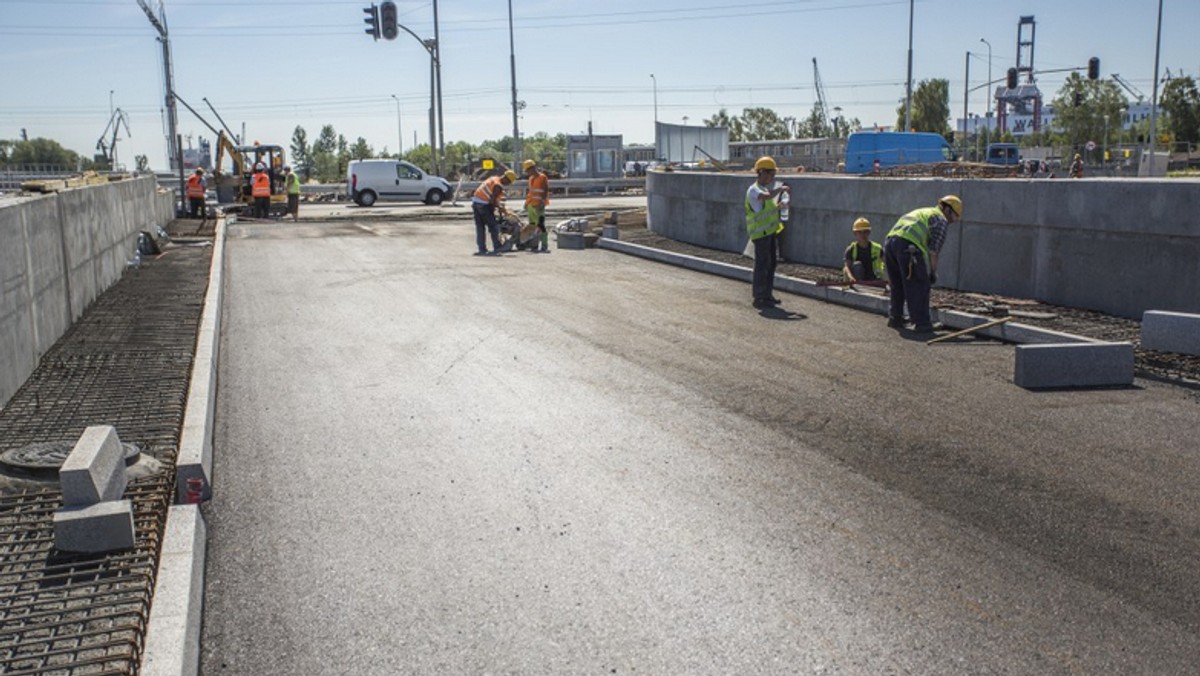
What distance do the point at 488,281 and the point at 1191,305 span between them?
884 cm

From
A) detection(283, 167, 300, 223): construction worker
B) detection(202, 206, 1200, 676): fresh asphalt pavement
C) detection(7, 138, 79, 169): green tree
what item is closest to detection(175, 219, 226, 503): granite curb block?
detection(202, 206, 1200, 676): fresh asphalt pavement

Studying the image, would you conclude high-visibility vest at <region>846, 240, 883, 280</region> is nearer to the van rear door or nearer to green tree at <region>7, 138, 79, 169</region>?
the van rear door

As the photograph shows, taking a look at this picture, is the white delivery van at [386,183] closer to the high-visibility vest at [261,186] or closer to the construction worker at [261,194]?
the construction worker at [261,194]

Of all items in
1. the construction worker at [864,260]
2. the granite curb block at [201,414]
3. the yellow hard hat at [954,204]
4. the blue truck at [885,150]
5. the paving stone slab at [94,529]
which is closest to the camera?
the paving stone slab at [94,529]

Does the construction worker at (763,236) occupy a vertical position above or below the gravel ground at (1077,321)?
above

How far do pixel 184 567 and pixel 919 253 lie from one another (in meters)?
8.14

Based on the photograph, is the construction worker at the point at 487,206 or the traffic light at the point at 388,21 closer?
the construction worker at the point at 487,206

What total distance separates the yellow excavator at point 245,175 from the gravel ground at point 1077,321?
2226 centimetres

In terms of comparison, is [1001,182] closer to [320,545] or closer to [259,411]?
[259,411]

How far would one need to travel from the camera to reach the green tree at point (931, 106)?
295 feet

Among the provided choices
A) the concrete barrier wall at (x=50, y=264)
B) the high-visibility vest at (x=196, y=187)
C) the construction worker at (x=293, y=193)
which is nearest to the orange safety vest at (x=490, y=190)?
the concrete barrier wall at (x=50, y=264)

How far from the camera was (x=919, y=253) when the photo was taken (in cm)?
1088

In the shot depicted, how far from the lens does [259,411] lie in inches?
317

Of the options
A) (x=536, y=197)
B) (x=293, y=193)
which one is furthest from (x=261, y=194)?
(x=536, y=197)
